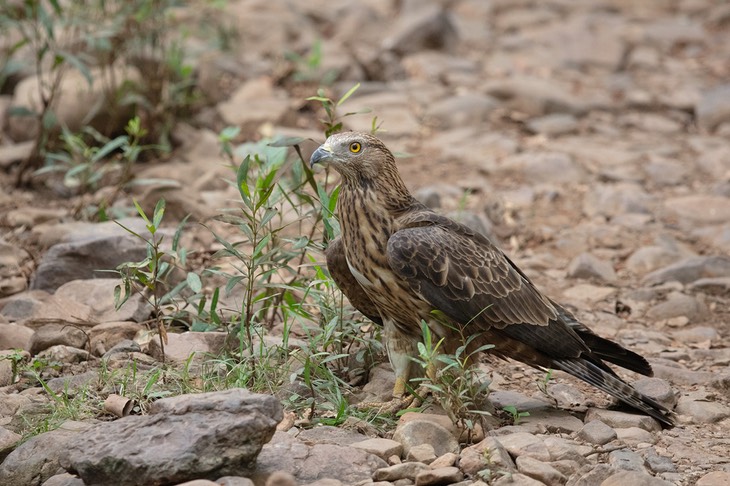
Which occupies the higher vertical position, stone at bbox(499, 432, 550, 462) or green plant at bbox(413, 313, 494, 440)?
green plant at bbox(413, 313, 494, 440)

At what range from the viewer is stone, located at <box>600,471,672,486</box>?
371cm

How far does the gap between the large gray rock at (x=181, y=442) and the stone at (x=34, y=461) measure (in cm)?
24

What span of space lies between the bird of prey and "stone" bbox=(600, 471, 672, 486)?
76 centimetres

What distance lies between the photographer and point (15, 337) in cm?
491

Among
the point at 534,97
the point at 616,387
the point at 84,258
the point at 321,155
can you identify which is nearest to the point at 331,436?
the point at 321,155

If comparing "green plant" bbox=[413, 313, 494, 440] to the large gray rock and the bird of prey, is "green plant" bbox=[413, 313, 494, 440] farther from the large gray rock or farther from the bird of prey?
the large gray rock

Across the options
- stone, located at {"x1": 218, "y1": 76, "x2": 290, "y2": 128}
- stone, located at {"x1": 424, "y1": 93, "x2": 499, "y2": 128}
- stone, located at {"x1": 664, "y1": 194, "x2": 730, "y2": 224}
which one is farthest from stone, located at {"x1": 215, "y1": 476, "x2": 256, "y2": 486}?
stone, located at {"x1": 424, "y1": 93, "x2": 499, "y2": 128}

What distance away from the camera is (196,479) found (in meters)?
3.49

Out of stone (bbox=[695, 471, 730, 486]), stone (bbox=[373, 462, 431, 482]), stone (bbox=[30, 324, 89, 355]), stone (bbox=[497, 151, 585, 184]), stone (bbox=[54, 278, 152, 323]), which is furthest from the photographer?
stone (bbox=[497, 151, 585, 184])

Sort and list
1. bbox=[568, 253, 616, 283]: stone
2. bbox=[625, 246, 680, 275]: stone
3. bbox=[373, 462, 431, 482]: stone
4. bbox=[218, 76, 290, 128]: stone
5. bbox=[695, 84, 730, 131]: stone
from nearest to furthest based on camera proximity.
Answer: bbox=[373, 462, 431, 482]: stone < bbox=[568, 253, 616, 283]: stone < bbox=[625, 246, 680, 275]: stone < bbox=[218, 76, 290, 128]: stone < bbox=[695, 84, 730, 131]: stone

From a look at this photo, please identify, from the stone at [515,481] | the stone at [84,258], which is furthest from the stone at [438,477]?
the stone at [84,258]

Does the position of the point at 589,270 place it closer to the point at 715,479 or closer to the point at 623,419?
the point at 623,419

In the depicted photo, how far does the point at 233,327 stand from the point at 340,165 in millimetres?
925

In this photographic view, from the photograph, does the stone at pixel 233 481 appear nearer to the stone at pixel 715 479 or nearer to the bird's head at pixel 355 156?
the bird's head at pixel 355 156
